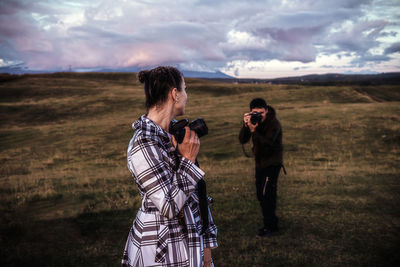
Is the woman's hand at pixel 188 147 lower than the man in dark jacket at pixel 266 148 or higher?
higher

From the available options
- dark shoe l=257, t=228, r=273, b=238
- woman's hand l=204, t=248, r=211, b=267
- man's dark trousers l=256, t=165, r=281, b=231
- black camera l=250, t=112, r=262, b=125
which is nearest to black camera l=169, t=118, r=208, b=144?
woman's hand l=204, t=248, r=211, b=267

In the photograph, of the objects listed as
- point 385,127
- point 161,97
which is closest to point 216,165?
point 161,97

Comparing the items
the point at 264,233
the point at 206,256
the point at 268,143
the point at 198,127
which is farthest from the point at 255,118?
the point at 206,256

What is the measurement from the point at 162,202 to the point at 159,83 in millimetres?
978

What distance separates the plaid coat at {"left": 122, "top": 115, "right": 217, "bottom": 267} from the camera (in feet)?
7.07

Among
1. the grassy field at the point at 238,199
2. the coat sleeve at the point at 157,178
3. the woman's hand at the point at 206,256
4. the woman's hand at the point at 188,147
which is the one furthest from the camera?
the grassy field at the point at 238,199

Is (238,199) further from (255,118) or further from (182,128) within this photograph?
(182,128)

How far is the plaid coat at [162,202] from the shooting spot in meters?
2.15

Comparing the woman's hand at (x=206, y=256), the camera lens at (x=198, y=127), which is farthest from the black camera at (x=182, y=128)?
the woman's hand at (x=206, y=256)

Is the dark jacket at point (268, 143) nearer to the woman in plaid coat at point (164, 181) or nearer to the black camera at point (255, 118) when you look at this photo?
the black camera at point (255, 118)

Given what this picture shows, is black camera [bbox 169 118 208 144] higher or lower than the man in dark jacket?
higher

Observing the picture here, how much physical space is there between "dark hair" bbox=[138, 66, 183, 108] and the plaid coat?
217mm

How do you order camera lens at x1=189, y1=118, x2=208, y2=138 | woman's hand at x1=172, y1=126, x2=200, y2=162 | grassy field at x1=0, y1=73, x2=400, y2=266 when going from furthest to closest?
1. grassy field at x1=0, y1=73, x2=400, y2=266
2. camera lens at x1=189, y1=118, x2=208, y2=138
3. woman's hand at x1=172, y1=126, x2=200, y2=162

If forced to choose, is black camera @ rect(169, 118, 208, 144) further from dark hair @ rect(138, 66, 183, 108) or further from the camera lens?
dark hair @ rect(138, 66, 183, 108)
